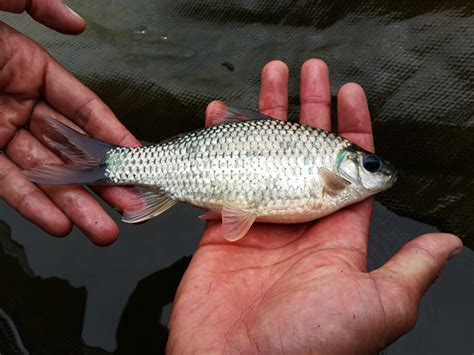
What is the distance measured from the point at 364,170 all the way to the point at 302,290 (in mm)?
1004

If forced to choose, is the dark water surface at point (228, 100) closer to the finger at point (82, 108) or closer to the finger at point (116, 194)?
the finger at point (116, 194)

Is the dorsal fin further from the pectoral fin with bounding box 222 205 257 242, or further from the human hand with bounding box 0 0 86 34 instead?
the human hand with bounding box 0 0 86 34

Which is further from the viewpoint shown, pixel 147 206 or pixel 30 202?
Result: pixel 147 206

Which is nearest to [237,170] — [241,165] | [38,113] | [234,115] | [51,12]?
[241,165]

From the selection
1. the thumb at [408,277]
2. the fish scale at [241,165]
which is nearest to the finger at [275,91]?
the fish scale at [241,165]

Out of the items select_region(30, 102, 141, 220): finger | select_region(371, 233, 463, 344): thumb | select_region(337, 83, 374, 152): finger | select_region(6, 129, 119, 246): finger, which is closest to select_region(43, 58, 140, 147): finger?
select_region(30, 102, 141, 220): finger

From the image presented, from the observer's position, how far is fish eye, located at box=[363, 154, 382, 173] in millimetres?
2889

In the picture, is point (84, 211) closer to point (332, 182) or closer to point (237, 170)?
point (237, 170)

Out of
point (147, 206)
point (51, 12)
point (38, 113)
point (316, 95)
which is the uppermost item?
point (51, 12)

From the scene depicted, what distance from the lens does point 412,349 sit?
9.12 feet

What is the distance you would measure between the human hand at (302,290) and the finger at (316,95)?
0.66m

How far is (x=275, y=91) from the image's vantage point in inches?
131

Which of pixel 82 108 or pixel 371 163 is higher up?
pixel 82 108

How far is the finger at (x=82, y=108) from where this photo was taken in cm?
321
